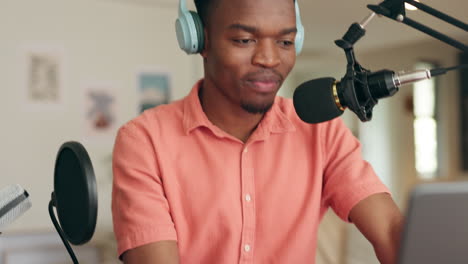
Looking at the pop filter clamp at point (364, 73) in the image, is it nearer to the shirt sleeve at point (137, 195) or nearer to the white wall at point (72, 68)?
the shirt sleeve at point (137, 195)

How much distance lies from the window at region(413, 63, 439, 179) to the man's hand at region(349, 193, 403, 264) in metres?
6.80

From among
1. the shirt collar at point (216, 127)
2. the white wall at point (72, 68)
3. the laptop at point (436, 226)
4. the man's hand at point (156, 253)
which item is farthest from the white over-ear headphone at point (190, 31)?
the white wall at point (72, 68)

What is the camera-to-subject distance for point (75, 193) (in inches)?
37.4

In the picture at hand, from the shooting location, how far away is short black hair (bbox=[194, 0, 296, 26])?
4.08ft

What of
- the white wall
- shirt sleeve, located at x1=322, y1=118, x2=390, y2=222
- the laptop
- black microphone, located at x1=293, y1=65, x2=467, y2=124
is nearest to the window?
the white wall

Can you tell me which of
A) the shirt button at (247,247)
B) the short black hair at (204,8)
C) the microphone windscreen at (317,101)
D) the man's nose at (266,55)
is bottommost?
the shirt button at (247,247)

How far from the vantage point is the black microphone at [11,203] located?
2.79 feet

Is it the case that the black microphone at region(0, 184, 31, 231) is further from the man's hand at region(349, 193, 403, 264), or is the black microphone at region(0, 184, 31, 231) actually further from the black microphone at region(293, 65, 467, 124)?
the man's hand at region(349, 193, 403, 264)

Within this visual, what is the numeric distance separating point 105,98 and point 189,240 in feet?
11.3

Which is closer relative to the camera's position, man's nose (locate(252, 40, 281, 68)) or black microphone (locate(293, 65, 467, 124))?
black microphone (locate(293, 65, 467, 124))

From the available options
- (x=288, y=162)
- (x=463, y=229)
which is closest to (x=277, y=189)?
(x=288, y=162)

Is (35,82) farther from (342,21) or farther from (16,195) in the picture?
(16,195)

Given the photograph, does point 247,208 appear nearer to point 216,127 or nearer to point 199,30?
point 216,127

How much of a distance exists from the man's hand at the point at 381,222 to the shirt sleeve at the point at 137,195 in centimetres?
37
